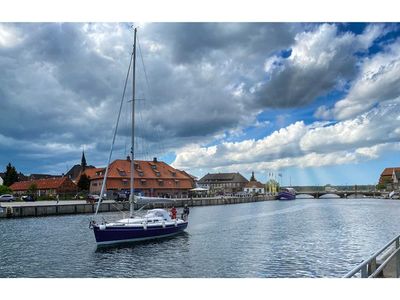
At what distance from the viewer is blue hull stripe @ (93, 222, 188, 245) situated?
28.1m

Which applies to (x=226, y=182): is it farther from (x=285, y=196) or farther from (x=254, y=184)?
(x=285, y=196)

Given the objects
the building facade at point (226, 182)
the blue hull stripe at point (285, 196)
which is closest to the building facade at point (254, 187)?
the building facade at point (226, 182)

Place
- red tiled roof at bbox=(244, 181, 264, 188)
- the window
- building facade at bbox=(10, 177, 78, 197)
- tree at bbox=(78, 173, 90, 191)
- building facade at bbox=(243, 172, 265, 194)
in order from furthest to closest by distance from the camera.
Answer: red tiled roof at bbox=(244, 181, 264, 188) → building facade at bbox=(243, 172, 265, 194) → tree at bbox=(78, 173, 90, 191) → building facade at bbox=(10, 177, 78, 197) → the window

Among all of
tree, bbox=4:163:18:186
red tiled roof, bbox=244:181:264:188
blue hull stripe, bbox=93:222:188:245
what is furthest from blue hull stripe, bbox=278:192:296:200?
blue hull stripe, bbox=93:222:188:245

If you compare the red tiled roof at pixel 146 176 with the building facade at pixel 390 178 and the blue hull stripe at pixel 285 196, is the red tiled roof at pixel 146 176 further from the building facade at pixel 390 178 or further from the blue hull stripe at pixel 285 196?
the building facade at pixel 390 178

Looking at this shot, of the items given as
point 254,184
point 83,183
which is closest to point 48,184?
point 83,183

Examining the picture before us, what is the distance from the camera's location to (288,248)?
2719cm

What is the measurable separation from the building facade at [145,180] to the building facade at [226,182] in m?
74.6

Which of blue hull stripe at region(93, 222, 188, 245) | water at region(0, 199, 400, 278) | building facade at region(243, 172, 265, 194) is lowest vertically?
water at region(0, 199, 400, 278)

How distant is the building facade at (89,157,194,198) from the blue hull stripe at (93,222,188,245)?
46.5 metres

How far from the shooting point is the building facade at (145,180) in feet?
259

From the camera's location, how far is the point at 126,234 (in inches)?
1160

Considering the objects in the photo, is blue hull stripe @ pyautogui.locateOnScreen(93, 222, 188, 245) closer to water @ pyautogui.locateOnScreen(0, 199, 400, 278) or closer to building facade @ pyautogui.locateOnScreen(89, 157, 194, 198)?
water @ pyautogui.locateOnScreen(0, 199, 400, 278)

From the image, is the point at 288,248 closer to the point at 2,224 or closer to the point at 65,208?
the point at 2,224
